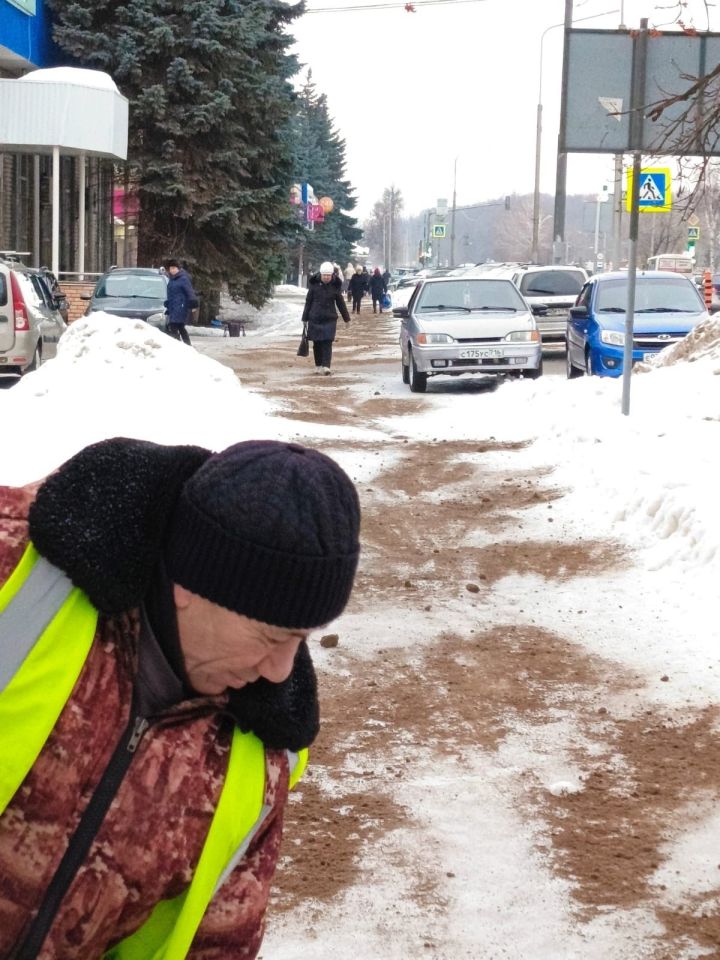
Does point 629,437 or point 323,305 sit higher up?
point 323,305

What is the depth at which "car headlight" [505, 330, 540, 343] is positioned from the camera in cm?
1842

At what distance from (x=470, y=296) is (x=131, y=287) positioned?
356 inches

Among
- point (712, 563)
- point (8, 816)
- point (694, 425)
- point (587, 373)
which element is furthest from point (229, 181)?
point (8, 816)

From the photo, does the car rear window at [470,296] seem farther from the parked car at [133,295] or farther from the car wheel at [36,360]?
the parked car at [133,295]

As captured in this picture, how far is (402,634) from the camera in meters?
6.62

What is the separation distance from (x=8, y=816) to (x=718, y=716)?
4.10m

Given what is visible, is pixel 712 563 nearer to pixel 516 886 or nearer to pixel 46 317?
pixel 516 886

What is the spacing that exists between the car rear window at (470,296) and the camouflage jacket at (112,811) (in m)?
17.6

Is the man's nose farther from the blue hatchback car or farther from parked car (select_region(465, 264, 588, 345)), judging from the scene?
parked car (select_region(465, 264, 588, 345))

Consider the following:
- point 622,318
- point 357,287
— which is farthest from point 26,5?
point 357,287

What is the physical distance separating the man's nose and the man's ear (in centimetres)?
13

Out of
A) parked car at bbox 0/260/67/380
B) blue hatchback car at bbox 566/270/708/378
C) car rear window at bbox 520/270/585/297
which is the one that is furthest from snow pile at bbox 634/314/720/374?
car rear window at bbox 520/270/585/297

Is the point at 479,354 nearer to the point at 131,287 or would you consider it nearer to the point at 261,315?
the point at 131,287

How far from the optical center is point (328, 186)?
79.6 meters
